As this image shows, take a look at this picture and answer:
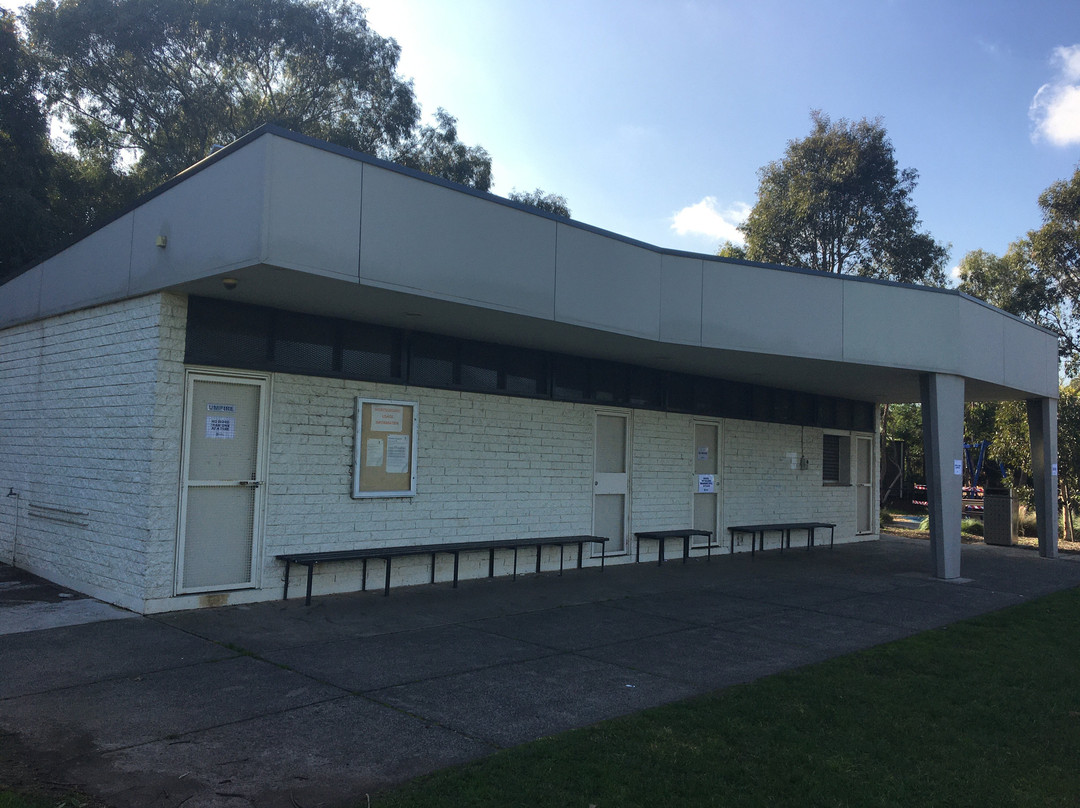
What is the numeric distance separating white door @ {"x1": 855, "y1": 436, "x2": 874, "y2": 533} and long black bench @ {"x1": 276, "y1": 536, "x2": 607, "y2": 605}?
859 cm

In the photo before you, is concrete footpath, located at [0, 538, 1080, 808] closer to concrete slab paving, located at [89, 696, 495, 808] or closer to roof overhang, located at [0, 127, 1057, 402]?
concrete slab paving, located at [89, 696, 495, 808]

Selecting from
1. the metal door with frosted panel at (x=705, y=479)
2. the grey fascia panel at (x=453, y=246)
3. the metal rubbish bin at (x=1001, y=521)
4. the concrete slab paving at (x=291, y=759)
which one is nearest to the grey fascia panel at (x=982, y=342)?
the metal door with frosted panel at (x=705, y=479)

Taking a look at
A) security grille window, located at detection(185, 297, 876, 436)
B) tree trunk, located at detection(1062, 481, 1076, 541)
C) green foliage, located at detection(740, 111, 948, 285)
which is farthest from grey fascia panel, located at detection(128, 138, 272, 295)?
green foliage, located at detection(740, 111, 948, 285)

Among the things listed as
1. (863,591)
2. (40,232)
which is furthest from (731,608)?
(40,232)

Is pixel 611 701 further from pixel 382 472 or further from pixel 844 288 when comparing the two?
pixel 844 288

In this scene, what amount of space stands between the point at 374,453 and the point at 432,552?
4.35ft

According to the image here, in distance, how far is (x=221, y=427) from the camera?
819 centimetres

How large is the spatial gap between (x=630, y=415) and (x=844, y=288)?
11.7ft

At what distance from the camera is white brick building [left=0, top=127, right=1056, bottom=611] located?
744 centimetres

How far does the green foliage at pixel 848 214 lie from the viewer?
28.3 meters

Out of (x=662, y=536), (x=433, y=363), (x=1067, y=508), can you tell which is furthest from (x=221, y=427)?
(x=1067, y=508)

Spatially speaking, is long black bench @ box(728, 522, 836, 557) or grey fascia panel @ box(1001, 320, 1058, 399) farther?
long black bench @ box(728, 522, 836, 557)

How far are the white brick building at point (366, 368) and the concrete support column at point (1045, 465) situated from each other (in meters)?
2.78

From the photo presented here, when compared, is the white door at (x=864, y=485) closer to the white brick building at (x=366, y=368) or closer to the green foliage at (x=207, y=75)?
the white brick building at (x=366, y=368)
